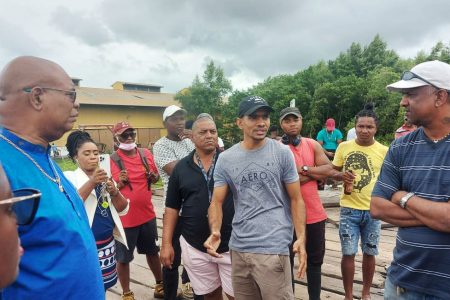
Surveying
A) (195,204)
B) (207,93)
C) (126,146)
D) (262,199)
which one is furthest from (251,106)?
(207,93)

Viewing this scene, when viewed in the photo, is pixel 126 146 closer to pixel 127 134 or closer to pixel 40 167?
pixel 127 134

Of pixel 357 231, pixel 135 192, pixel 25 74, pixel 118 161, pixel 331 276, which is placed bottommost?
pixel 331 276

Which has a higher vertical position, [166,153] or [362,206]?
[166,153]

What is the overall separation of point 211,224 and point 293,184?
2.59 feet

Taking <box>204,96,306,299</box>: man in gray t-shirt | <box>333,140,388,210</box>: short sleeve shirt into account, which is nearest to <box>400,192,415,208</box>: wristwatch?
<box>204,96,306,299</box>: man in gray t-shirt

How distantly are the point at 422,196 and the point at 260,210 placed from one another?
1.11 metres

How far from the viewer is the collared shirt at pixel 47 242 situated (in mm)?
1437

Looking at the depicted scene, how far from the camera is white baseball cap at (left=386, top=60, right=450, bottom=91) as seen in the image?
1.96 meters

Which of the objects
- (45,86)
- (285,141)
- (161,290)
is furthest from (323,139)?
(45,86)

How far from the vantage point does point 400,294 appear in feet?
6.76

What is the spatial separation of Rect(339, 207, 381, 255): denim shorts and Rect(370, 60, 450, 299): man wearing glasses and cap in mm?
1408

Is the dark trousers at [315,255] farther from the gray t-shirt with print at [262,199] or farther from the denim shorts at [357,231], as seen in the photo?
the gray t-shirt with print at [262,199]

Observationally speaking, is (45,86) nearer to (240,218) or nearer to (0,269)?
(0,269)

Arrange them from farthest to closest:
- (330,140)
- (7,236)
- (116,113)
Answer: (116,113) < (330,140) < (7,236)
